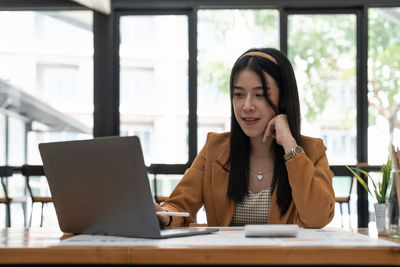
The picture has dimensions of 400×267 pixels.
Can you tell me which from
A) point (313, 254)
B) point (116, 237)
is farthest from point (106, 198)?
point (313, 254)

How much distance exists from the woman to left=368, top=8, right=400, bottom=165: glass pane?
13.1 feet

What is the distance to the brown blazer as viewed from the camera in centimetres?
162

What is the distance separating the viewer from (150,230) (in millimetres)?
1188

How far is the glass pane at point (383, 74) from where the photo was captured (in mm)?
5598

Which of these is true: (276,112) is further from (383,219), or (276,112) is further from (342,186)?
(342,186)

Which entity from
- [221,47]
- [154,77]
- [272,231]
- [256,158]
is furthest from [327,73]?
[272,231]

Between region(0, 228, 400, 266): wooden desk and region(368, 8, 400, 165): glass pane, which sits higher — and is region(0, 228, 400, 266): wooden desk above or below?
below

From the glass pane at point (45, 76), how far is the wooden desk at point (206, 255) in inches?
187

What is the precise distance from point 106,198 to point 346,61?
4.78 meters

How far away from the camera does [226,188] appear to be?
5.96ft

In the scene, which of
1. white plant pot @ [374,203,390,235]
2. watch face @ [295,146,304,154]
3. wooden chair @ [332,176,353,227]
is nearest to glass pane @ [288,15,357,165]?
wooden chair @ [332,176,353,227]

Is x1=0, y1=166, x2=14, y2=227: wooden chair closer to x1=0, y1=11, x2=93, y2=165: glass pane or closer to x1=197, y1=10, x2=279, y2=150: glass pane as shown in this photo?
x1=0, y1=11, x2=93, y2=165: glass pane

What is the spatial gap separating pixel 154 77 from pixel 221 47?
2.51ft

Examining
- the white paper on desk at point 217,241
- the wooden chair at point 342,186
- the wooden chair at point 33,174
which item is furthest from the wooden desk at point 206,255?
the wooden chair at point 342,186
